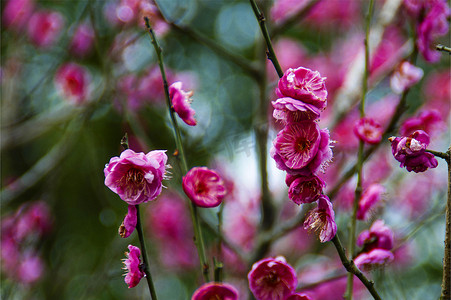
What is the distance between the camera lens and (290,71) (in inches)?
29.7

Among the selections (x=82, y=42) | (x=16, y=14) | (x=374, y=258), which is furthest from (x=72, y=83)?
(x=374, y=258)

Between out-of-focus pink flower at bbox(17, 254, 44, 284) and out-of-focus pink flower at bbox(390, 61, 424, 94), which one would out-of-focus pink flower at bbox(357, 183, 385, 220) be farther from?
out-of-focus pink flower at bbox(17, 254, 44, 284)

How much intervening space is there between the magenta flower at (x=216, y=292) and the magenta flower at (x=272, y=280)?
90 millimetres

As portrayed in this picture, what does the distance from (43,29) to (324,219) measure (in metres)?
2.59

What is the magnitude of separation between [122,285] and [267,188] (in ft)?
5.54

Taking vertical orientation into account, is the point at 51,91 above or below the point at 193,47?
below

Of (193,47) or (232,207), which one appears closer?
(232,207)

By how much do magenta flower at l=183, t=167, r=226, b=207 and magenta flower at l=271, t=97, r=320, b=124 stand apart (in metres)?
0.19

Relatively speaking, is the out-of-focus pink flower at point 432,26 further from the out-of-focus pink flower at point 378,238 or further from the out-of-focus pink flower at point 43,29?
the out-of-focus pink flower at point 43,29

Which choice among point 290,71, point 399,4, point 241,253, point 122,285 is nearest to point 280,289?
point 290,71

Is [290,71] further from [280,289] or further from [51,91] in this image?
[51,91]

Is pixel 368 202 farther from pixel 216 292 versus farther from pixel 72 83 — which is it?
pixel 72 83

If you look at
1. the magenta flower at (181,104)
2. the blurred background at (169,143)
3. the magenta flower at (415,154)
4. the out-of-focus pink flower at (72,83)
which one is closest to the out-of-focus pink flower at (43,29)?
the blurred background at (169,143)

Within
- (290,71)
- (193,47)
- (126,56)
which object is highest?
(193,47)
